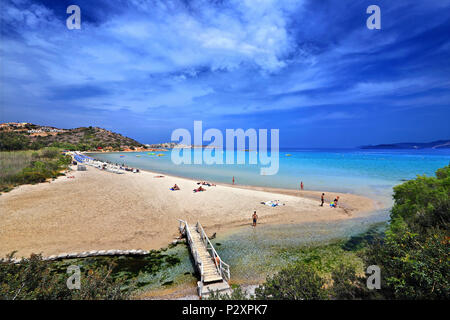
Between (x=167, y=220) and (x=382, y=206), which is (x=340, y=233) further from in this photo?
(x=167, y=220)

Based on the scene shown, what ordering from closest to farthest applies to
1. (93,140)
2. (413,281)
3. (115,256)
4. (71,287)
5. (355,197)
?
(413,281) → (71,287) → (115,256) → (355,197) → (93,140)

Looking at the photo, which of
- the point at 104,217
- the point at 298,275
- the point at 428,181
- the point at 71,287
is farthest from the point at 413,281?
the point at 104,217

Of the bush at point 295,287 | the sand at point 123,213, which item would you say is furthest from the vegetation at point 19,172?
the bush at point 295,287

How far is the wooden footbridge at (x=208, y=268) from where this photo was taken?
8453mm

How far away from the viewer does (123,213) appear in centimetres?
1717

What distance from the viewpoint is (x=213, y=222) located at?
16703 millimetres

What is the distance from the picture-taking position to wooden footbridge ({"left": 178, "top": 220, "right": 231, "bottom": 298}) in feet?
27.7

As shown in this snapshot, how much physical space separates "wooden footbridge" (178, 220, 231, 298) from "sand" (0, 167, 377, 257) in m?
2.66

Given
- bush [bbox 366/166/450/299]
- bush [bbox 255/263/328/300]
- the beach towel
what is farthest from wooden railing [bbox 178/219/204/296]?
the beach towel

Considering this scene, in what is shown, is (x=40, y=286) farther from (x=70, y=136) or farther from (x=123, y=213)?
(x=70, y=136)

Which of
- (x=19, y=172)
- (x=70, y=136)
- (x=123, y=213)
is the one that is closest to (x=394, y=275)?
(x=123, y=213)

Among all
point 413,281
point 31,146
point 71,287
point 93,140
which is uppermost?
point 93,140

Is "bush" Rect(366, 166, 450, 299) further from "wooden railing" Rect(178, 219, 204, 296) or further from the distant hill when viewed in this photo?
the distant hill

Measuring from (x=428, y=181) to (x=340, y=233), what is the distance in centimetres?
651
